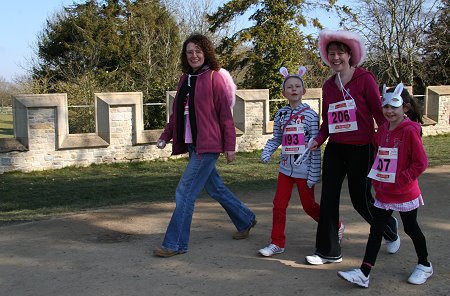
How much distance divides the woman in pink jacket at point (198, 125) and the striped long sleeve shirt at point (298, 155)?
44cm

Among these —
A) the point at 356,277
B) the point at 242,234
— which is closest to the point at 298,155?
the point at 242,234

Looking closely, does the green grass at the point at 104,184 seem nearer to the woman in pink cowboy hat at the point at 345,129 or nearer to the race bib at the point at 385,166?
the woman in pink cowboy hat at the point at 345,129

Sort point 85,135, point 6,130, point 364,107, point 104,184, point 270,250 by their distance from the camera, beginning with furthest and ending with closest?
point 6,130
point 85,135
point 104,184
point 270,250
point 364,107

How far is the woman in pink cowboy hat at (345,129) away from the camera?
14.1 ft

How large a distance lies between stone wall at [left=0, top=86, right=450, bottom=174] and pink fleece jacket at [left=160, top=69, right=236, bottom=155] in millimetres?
8510

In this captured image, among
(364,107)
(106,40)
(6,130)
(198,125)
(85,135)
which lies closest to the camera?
(364,107)

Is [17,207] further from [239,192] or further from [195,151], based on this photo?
[195,151]

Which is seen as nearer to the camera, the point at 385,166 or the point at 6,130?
the point at 385,166

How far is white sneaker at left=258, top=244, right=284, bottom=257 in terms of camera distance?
464 cm

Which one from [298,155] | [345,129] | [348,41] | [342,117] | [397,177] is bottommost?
[397,177]

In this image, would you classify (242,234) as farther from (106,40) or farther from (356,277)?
(106,40)

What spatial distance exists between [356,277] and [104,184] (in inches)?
294

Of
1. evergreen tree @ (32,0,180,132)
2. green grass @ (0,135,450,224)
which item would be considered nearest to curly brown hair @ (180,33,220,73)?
green grass @ (0,135,450,224)

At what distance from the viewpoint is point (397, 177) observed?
392 cm
